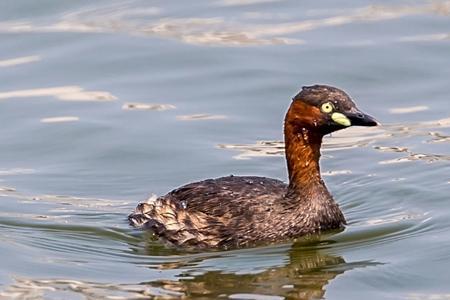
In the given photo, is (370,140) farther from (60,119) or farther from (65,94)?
(65,94)

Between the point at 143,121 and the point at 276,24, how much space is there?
13.5 feet

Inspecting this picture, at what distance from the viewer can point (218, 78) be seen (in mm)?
16516

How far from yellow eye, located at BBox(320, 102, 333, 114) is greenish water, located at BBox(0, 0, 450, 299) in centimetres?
100

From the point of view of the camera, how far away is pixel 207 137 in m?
14.7

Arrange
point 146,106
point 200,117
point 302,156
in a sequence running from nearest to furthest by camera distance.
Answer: point 302,156 → point 200,117 → point 146,106

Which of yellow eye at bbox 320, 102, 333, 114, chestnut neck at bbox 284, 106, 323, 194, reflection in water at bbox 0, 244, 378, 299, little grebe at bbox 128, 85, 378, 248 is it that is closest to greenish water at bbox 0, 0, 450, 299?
reflection in water at bbox 0, 244, 378, 299

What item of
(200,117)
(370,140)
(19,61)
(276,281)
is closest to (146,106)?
(200,117)

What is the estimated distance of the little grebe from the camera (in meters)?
11.9

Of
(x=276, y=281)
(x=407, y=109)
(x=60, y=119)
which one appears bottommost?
(x=276, y=281)

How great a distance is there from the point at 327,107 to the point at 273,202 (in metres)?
0.91

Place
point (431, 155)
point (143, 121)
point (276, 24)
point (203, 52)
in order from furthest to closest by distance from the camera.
→ point (276, 24) → point (203, 52) → point (143, 121) → point (431, 155)

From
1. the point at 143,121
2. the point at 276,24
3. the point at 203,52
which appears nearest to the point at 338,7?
the point at 276,24

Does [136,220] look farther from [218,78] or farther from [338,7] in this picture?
[338,7]

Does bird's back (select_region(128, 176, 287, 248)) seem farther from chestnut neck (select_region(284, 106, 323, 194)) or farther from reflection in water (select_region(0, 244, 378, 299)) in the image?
reflection in water (select_region(0, 244, 378, 299))
